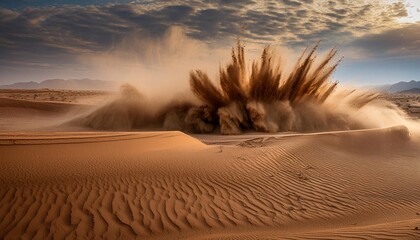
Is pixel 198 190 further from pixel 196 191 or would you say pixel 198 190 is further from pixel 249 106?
pixel 249 106

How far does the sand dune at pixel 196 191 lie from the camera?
14.8 feet

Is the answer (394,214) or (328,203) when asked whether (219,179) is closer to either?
(328,203)

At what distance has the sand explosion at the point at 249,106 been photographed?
49.6 ft

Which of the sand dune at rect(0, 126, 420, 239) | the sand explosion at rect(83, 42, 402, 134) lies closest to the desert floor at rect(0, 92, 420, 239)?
the sand dune at rect(0, 126, 420, 239)

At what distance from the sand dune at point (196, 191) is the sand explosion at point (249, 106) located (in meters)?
5.76

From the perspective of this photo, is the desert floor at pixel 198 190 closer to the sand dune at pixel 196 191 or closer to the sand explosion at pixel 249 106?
the sand dune at pixel 196 191

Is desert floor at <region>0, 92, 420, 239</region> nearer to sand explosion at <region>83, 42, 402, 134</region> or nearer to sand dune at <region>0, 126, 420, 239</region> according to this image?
sand dune at <region>0, 126, 420, 239</region>

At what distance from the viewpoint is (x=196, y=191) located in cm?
596

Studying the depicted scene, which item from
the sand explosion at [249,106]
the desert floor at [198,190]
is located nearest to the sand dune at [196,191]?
the desert floor at [198,190]

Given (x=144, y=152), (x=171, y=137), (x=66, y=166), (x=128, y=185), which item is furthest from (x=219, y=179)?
(x=171, y=137)

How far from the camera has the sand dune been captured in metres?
4.50

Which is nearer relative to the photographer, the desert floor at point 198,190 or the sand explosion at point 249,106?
the desert floor at point 198,190

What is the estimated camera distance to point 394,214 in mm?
5656

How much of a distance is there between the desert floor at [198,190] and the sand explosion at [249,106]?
549cm
